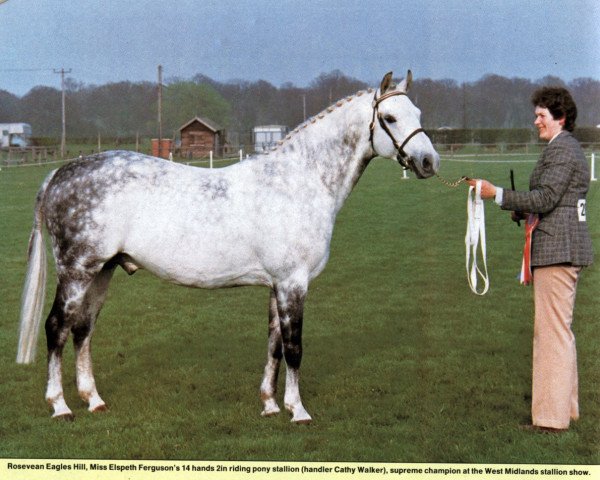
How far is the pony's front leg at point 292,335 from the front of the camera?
5348 millimetres

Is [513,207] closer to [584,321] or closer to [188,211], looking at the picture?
[188,211]

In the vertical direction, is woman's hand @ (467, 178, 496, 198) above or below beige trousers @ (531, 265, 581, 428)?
above

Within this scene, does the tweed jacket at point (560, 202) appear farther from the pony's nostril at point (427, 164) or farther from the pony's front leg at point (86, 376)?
the pony's front leg at point (86, 376)

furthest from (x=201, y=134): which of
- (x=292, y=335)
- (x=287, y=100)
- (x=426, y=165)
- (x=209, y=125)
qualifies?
(x=426, y=165)

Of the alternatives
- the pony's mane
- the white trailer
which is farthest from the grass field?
the white trailer

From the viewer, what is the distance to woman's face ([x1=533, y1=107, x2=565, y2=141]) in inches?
197

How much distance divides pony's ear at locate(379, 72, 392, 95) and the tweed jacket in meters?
1.09

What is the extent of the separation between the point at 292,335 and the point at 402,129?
1.66 metres

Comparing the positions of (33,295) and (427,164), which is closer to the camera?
(427,164)

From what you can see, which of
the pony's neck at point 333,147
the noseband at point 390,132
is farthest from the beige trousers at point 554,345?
the pony's neck at point 333,147

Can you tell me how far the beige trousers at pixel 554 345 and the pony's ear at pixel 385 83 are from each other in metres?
1.63

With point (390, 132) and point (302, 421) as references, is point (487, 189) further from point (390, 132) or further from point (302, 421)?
point (302, 421)

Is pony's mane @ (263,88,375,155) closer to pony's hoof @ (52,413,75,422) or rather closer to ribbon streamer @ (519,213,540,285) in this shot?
ribbon streamer @ (519,213,540,285)

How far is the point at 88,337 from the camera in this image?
19.0ft
